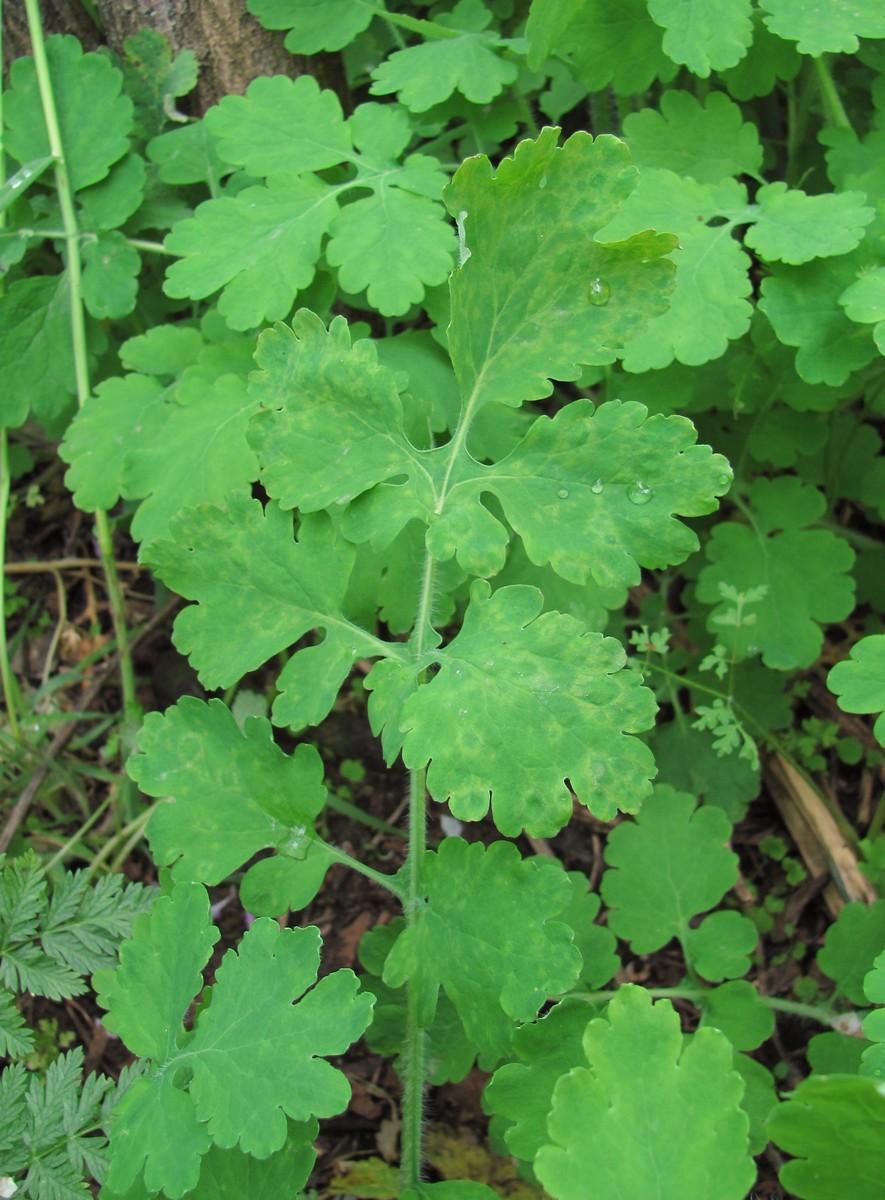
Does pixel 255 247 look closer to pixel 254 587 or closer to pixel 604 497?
pixel 254 587

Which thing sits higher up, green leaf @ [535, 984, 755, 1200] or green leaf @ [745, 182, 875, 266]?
green leaf @ [745, 182, 875, 266]

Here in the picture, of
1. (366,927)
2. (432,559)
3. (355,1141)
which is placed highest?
(432,559)

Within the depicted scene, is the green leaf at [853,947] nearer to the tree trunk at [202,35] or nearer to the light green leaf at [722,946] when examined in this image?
the light green leaf at [722,946]

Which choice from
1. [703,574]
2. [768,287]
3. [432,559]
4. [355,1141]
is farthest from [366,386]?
[355,1141]

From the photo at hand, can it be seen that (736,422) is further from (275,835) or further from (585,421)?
(275,835)

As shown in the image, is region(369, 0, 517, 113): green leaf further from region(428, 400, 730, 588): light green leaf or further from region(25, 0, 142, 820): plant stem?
region(428, 400, 730, 588): light green leaf

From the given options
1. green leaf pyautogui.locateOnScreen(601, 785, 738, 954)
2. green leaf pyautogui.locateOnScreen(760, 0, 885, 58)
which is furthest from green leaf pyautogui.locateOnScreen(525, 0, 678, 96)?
green leaf pyautogui.locateOnScreen(601, 785, 738, 954)

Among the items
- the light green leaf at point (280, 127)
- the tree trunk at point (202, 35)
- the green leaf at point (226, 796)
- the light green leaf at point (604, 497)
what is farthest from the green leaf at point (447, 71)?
the green leaf at point (226, 796)

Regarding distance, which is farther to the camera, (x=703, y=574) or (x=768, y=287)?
(x=703, y=574)
